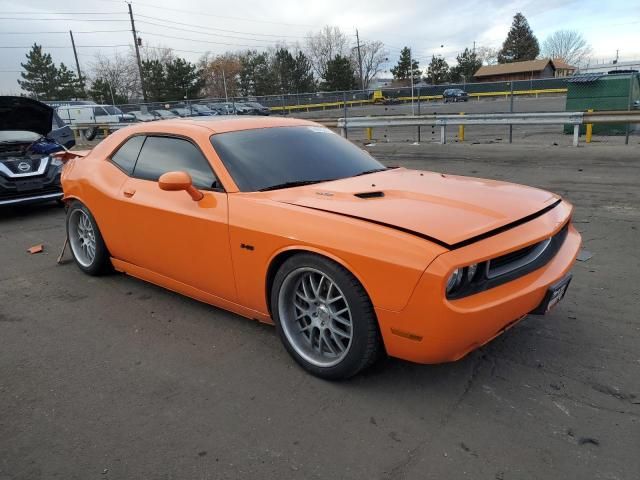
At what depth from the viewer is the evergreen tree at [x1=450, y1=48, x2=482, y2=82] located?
83188 mm

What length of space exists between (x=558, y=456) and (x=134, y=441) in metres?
1.97

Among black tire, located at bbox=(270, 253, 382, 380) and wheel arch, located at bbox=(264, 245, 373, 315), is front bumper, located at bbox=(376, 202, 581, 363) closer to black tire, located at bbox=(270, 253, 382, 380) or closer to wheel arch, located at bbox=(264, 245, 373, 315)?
black tire, located at bbox=(270, 253, 382, 380)

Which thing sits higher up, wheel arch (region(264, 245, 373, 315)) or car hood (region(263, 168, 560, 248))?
car hood (region(263, 168, 560, 248))

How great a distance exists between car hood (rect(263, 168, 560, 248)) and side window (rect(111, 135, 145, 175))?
1637 mm

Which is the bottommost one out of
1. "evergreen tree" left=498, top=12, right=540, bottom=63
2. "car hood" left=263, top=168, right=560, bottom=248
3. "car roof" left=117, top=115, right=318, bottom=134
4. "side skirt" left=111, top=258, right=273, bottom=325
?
"side skirt" left=111, top=258, right=273, bottom=325

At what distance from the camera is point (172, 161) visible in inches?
152

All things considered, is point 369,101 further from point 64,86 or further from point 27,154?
point 64,86

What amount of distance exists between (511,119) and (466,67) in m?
78.0

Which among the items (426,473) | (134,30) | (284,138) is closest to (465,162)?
(284,138)

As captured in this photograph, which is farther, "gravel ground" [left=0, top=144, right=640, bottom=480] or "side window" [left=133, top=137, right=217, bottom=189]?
"side window" [left=133, top=137, right=217, bottom=189]

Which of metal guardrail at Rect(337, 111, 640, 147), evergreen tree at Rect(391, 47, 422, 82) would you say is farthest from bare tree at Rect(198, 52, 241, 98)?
metal guardrail at Rect(337, 111, 640, 147)

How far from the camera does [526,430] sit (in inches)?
95.5

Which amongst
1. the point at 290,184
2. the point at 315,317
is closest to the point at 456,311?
the point at 315,317

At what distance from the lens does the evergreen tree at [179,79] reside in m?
59.0
